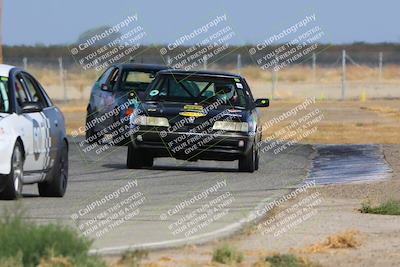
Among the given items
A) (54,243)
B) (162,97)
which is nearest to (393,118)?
(162,97)

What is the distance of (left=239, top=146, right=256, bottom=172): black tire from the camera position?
918 inches

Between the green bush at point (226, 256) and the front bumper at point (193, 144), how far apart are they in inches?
448

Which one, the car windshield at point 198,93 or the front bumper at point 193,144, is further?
the car windshield at point 198,93

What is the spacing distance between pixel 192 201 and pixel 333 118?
2959cm

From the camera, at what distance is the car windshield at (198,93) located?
23.9m

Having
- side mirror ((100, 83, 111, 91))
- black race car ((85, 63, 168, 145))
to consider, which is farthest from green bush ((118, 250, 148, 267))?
side mirror ((100, 83, 111, 91))

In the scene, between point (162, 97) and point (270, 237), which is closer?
point (270, 237)

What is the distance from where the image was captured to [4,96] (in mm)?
16516

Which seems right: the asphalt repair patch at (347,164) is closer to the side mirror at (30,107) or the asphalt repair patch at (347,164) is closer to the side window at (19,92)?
the side window at (19,92)

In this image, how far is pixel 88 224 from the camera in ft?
46.7

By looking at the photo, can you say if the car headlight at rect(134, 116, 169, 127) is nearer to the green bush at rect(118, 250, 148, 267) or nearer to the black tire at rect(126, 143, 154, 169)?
the black tire at rect(126, 143, 154, 169)

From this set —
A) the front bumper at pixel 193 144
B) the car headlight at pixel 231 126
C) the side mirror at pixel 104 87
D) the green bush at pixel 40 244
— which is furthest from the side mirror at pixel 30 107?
the side mirror at pixel 104 87

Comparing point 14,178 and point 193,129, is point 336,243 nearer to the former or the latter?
point 14,178

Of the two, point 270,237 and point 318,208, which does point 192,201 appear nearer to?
point 318,208
